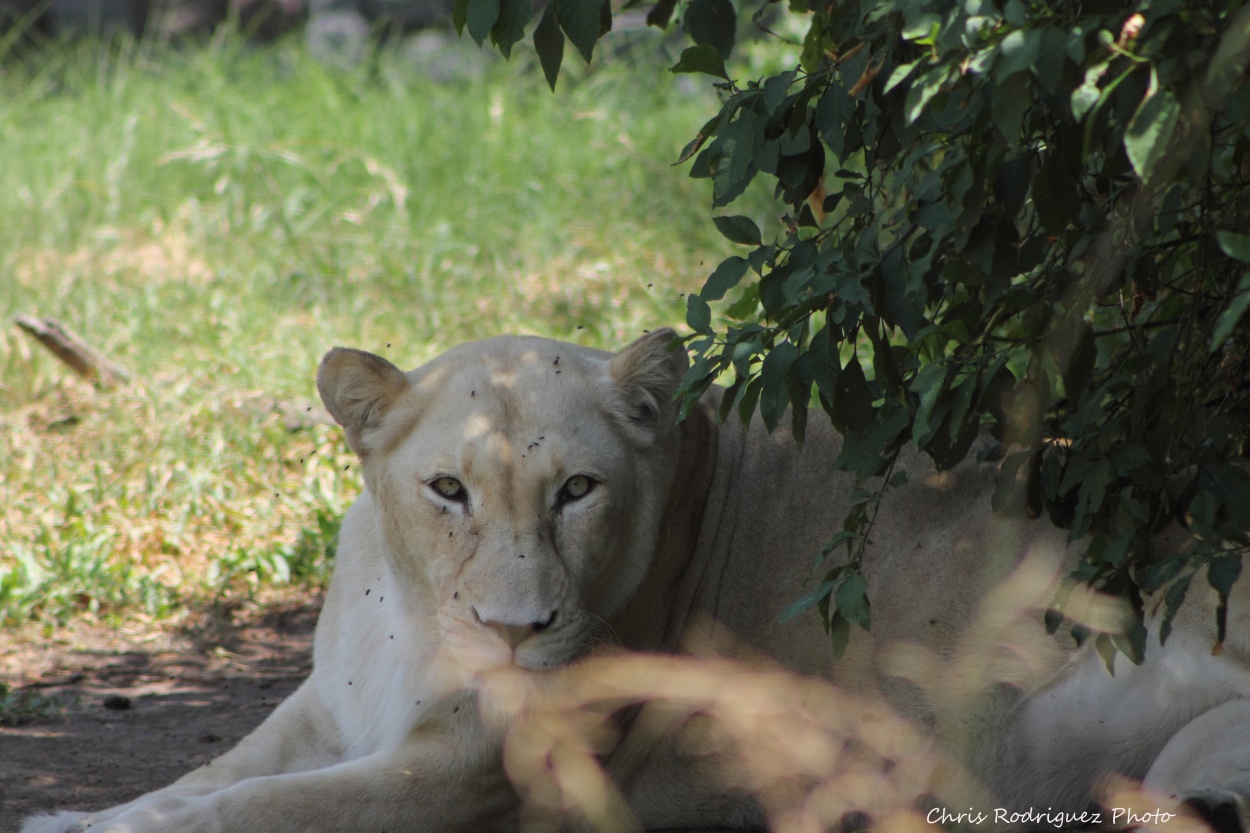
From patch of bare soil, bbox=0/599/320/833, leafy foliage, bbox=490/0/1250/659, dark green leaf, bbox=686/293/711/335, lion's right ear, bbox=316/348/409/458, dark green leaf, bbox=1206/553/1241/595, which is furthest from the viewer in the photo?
patch of bare soil, bbox=0/599/320/833

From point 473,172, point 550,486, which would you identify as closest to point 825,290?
point 550,486

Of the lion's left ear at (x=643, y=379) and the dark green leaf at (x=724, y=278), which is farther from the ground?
the dark green leaf at (x=724, y=278)

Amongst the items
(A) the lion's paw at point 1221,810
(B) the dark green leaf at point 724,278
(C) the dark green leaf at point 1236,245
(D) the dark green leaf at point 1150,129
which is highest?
(D) the dark green leaf at point 1150,129

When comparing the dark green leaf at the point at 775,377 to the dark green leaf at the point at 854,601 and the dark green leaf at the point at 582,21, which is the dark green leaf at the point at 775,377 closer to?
the dark green leaf at the point at 854,601

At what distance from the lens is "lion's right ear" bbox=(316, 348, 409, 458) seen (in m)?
3.10

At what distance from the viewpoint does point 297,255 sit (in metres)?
7.53

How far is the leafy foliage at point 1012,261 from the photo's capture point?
6.23 feet

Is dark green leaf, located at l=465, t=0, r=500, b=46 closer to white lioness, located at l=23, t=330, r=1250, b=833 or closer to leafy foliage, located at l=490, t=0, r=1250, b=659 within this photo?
leafy foliage, located at l=490, t=0, r=1250, b=659

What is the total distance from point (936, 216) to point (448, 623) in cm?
133

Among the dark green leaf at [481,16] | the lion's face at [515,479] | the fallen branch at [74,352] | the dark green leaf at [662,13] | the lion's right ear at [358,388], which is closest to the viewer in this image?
the dark green leaf at [481,16]

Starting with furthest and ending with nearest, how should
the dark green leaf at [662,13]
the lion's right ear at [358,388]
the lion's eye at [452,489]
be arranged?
1. the dark green leaf at [662,13]
2. the lion's right ear at [358,388]
3. the lion's eye at [452,489]

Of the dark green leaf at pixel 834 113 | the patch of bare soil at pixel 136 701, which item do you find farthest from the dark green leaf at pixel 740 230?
the patch of bare soil at pixel 136 701

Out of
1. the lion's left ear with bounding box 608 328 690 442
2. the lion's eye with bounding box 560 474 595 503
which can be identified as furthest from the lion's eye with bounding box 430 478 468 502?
the lion's left ear with bounding box 608 328 690 442

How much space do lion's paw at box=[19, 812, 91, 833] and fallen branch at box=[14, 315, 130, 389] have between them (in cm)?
343
